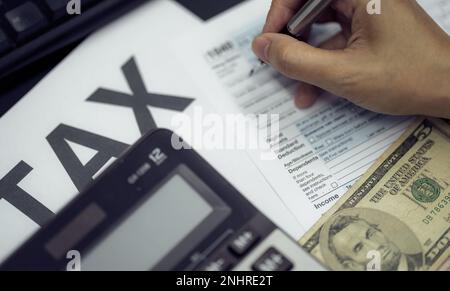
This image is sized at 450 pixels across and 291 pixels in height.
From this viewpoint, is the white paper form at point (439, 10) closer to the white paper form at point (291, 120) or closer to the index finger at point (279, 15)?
the white paper form at point (291, 120)

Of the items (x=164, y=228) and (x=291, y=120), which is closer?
(x=164, y=228)

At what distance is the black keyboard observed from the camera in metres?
0.45

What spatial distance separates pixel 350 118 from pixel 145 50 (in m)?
0.20

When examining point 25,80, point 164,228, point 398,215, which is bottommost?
point 398,215

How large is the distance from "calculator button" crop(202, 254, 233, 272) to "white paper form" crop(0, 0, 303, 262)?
0.25ft

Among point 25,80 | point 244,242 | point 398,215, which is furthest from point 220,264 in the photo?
point 25,80

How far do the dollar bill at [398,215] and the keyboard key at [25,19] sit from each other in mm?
295

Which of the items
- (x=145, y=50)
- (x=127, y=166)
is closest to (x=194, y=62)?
(x=145, y=50)

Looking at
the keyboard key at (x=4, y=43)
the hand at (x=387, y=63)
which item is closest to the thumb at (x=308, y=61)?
the hand at (x=387, y=63)

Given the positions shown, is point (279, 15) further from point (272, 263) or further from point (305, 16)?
point (272, 263)

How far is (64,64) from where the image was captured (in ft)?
A: 1.61

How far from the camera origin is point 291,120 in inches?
18.3

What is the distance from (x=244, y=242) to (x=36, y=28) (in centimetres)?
27
